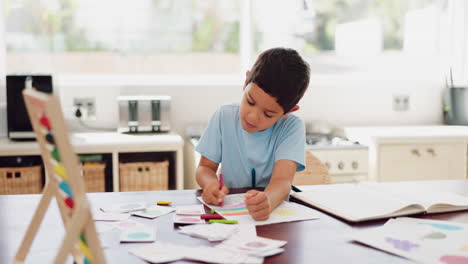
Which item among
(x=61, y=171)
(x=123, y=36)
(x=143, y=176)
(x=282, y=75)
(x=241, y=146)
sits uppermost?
(x=123, y=36)

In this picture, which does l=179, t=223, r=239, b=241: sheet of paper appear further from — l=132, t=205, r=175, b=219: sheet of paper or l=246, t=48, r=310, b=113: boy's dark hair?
l=246, t=48, r=310, b=113: boy's dark hair

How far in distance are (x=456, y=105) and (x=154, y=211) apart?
8.81 feet

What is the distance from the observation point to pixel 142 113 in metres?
2.86

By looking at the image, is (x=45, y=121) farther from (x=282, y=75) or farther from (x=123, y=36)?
(x=123, y=36)

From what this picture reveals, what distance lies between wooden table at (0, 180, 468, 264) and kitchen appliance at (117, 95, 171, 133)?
150 centimetres

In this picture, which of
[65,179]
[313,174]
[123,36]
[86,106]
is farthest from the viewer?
[123,36]

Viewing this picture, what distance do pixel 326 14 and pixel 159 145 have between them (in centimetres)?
164

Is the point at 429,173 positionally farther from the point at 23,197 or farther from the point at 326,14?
the point at 23,197

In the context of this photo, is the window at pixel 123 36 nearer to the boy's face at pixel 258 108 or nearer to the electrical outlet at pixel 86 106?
the electrical outlet at pixel 86 106

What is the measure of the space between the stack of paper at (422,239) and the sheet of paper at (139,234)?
1.40 feet

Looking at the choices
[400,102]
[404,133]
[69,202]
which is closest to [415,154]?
[404,133]

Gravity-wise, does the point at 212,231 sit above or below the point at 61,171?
below

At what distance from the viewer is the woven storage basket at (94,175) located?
2.54 meters

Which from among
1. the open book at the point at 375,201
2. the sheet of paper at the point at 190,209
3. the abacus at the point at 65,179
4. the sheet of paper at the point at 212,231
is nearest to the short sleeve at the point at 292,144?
the open book at the point at 375,201
